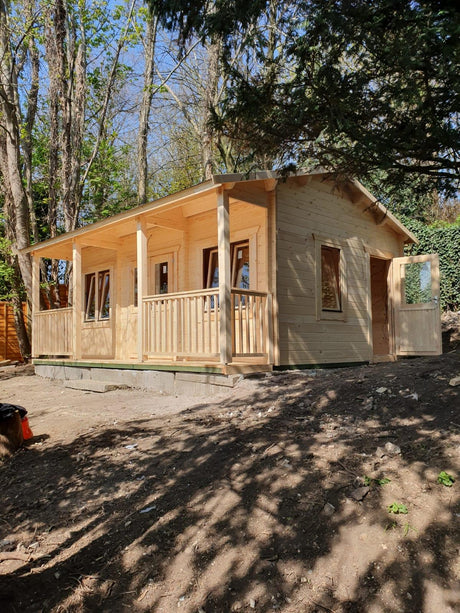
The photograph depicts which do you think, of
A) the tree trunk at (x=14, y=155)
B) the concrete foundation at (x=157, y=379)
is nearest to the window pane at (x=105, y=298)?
the concrete foundation at (x=157, y=379)

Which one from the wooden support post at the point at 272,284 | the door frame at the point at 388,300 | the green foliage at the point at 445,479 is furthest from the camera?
the door frame at the point at 388,300

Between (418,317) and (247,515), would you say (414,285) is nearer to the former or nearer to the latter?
(418,317)

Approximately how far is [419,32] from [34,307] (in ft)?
39.2

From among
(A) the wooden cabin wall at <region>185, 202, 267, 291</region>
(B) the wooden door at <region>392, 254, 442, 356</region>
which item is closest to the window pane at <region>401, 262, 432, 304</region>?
(B) the wooden door at <region>392, 254, 442, 356</region>

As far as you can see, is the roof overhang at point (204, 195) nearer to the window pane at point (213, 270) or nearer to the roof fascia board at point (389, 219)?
the roof fascia board at point (389, 219)

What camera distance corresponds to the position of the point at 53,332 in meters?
12.7

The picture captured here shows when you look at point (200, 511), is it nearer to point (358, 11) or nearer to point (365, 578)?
point (365, 578)

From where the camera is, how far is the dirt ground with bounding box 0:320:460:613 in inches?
109

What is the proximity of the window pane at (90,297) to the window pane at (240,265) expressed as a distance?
586 centimetres

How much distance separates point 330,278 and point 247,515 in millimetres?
7500

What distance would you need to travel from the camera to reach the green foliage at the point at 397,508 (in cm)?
313

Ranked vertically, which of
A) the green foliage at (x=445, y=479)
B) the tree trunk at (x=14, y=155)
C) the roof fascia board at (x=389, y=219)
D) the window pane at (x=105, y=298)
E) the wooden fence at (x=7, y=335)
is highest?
the tree trunk at (x=14, y=155)

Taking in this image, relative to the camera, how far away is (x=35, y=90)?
16.5 metres

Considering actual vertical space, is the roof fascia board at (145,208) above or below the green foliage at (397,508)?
above
